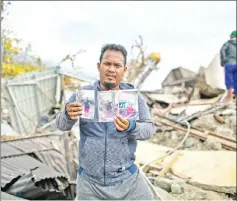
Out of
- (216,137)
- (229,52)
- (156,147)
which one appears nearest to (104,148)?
(156,147)

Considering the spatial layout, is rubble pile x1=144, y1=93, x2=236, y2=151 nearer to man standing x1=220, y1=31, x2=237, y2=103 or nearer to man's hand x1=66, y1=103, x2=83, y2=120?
man standing x1=220, y1=31, x2=237, y2=103

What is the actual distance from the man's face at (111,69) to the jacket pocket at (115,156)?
34 cm

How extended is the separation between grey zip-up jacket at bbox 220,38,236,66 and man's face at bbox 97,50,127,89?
20.7ft

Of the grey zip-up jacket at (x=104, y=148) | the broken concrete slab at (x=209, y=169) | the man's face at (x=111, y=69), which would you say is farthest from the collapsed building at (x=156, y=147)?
the man's face at (x=111, y=69)

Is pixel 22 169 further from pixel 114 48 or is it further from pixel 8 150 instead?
pixel 114 48

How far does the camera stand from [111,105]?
6.56 ft

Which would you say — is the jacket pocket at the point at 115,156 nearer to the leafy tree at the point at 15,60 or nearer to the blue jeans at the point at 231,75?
the blue jeans at the point at 231,75

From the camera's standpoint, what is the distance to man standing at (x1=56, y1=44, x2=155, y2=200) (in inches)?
83.4

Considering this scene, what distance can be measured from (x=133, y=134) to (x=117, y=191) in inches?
15.3

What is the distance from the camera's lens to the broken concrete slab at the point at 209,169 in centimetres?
402

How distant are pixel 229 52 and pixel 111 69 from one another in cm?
644

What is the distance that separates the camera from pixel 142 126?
2.10 metres

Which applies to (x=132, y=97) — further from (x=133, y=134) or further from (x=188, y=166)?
(x=188, y=166)

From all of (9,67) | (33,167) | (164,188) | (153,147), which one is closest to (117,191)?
(164,188)
